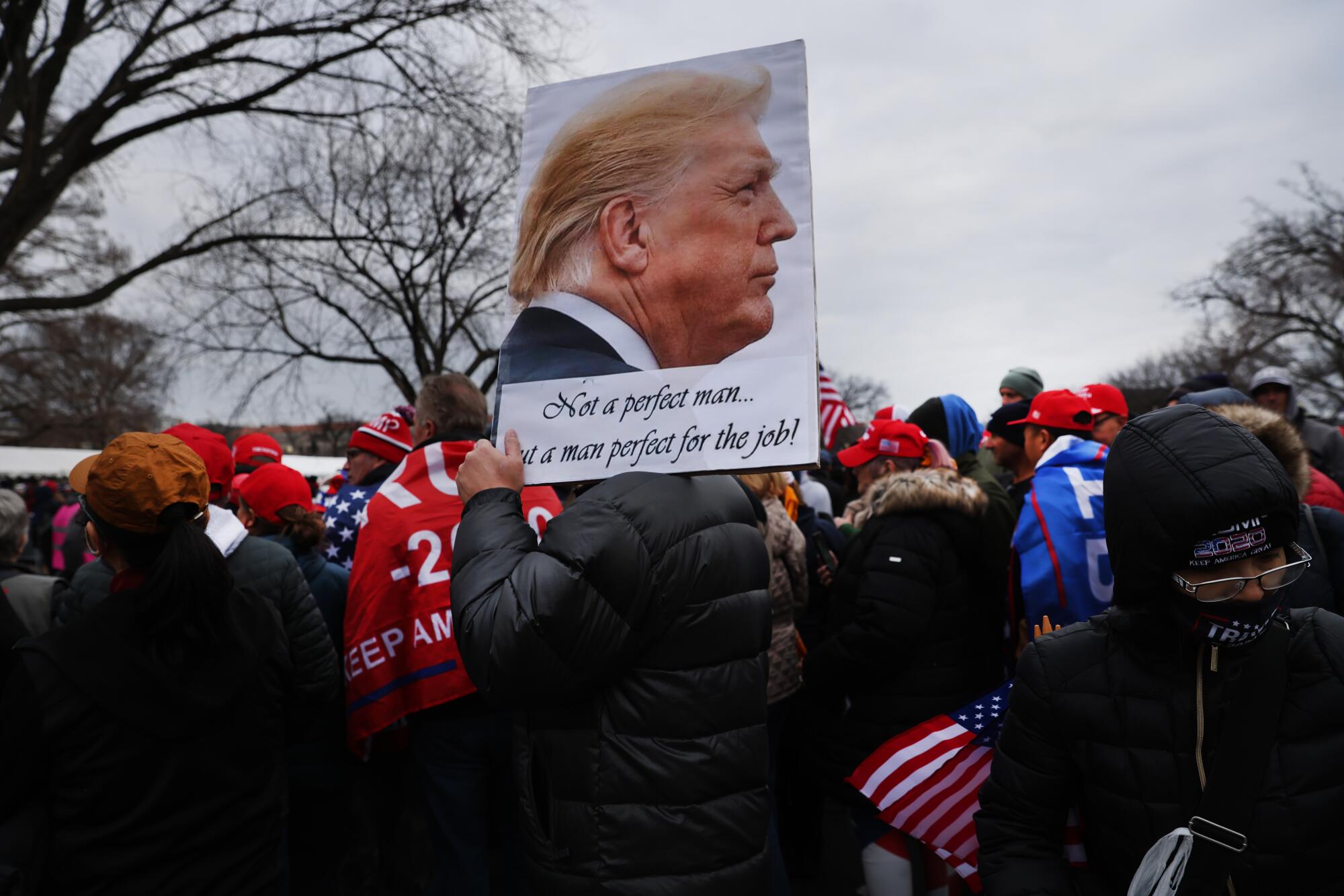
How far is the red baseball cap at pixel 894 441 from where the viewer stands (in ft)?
14.4

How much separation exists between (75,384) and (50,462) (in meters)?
11.8

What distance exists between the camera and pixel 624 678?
2.00m

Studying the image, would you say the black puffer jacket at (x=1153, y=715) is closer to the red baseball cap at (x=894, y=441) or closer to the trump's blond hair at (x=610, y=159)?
the trump's blond hair at (x=610, y=159)

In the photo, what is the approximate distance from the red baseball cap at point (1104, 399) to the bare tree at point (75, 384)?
30068mm

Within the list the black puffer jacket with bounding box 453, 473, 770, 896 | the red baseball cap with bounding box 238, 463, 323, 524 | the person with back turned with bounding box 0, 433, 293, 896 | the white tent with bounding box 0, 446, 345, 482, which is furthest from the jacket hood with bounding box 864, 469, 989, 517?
the white tent with bounding box 0, 446, 345, 482

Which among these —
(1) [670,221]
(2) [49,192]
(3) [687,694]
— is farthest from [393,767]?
(2) [49,192]

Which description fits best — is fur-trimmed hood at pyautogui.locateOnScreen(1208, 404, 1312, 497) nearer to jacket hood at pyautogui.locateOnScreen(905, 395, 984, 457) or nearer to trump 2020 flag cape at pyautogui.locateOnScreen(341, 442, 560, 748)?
jacket hood at pyautogui.locateOnScreen(905, 395, 984, 457)

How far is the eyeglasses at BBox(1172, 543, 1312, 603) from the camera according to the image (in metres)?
1.54

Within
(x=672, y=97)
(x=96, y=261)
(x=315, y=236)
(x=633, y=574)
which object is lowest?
(x=633, y=574)

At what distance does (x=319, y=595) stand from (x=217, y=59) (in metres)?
8.49

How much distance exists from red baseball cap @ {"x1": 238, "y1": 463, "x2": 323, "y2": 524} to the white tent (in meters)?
19.5

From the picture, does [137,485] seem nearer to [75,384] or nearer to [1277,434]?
[1277,434]

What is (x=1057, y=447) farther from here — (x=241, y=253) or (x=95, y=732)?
(x=241, y=253)

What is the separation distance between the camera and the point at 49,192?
9.13 m
